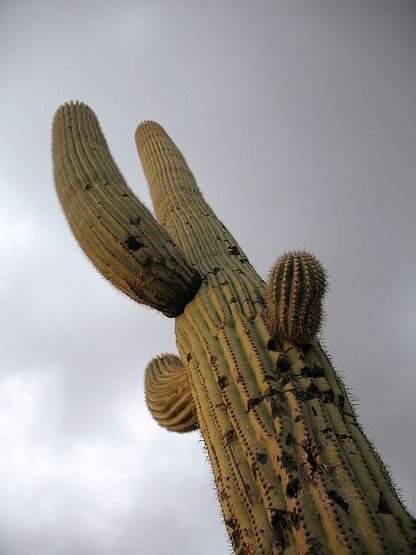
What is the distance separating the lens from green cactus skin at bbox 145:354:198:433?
9.94 ft

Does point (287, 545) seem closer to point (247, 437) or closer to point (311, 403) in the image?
point (247, 437)

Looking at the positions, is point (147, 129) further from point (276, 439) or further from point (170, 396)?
point (276, 439)

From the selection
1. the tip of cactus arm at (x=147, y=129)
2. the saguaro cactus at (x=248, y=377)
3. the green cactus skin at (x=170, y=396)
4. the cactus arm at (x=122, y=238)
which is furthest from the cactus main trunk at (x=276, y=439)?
the tip of cactus arm at (x=147, y=129)

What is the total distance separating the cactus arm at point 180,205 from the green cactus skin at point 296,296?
71 cm

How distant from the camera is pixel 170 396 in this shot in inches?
125

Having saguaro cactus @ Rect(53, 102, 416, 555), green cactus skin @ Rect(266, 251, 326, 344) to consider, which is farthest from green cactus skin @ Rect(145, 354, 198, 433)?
green cactus skin @ Rect(266, 251, 326, 344)

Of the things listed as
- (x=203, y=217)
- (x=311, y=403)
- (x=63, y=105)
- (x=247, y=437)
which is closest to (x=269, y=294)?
(x=311, y=403)

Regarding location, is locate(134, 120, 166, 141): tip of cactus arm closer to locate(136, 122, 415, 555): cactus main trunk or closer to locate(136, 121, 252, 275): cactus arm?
locate(136, 121, 252, 275): cactus arm

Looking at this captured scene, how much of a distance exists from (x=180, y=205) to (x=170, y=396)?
1.51 m

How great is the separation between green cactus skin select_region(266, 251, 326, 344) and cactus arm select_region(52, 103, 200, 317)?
0.62 metres

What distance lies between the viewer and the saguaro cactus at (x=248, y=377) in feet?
5.38

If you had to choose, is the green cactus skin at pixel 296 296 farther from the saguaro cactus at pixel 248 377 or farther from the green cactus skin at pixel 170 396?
the green cactus skin at pixel 170 396

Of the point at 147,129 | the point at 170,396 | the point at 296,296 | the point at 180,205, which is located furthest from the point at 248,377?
the point at 147,129

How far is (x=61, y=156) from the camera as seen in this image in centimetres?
308
